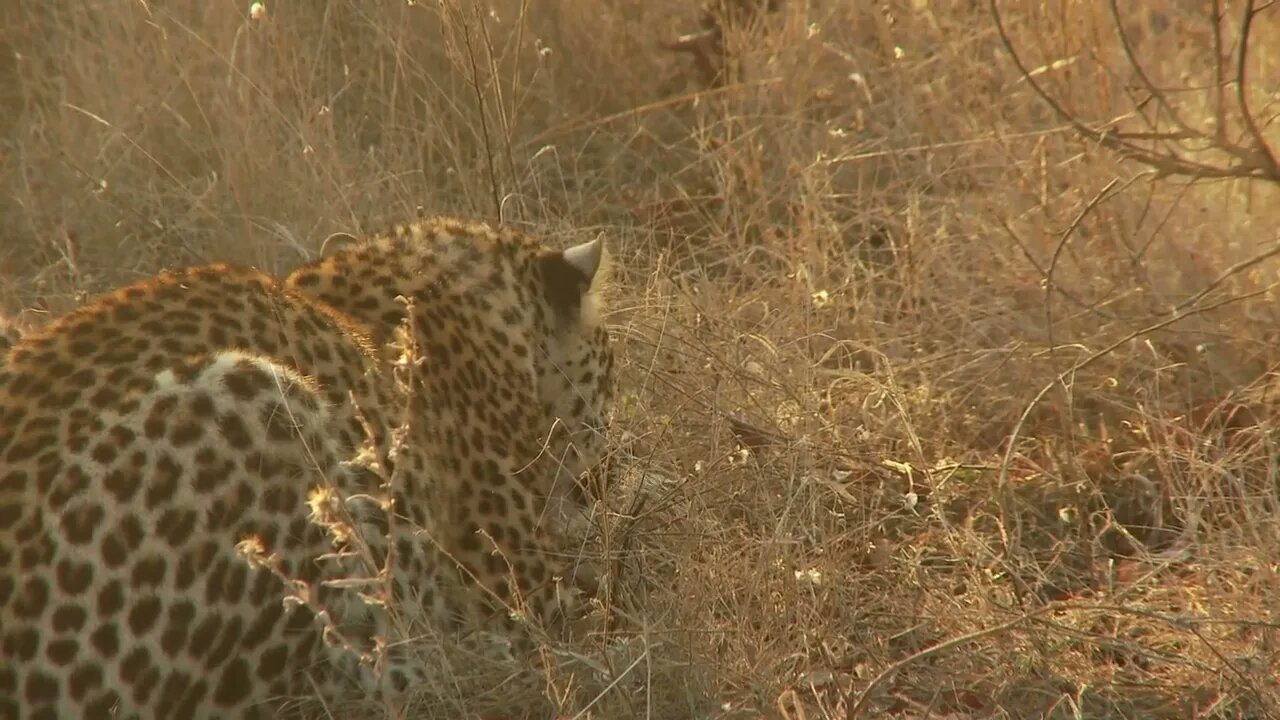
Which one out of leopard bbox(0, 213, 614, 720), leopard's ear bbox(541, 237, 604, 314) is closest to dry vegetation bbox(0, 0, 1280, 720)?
leopard bbox(0, 213, 614, 720)

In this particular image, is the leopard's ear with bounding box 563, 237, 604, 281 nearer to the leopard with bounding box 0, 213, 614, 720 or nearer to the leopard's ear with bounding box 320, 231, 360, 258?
the leopard with bounding box 0, 213, 614, 720

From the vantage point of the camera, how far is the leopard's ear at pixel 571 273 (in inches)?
194

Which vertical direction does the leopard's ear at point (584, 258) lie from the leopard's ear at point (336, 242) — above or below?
below

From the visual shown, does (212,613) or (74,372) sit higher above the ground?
(74,372)

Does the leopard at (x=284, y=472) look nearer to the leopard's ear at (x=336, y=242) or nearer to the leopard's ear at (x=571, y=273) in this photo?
the leopard's ear at (x=571, y=273)

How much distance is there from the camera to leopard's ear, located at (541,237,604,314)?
493 cm

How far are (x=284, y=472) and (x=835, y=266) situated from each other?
2.61 metres

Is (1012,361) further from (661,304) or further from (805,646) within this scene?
(805,646)

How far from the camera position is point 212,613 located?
3.79 meters

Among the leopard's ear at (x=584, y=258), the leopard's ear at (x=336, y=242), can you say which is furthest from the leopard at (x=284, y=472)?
the leopard's ear at (x=336, y=242)

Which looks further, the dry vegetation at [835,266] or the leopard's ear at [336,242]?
the leopard's ear at [336,242]

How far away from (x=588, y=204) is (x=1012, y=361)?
6.78ft

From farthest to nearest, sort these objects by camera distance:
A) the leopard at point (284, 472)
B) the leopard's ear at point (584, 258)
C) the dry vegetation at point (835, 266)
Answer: the leopard's ear at point (584, 258) → the dry vegetation at point (835, 266) → the leopard at point (284, 472)

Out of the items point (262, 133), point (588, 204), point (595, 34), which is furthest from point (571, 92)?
point (262, 133)
